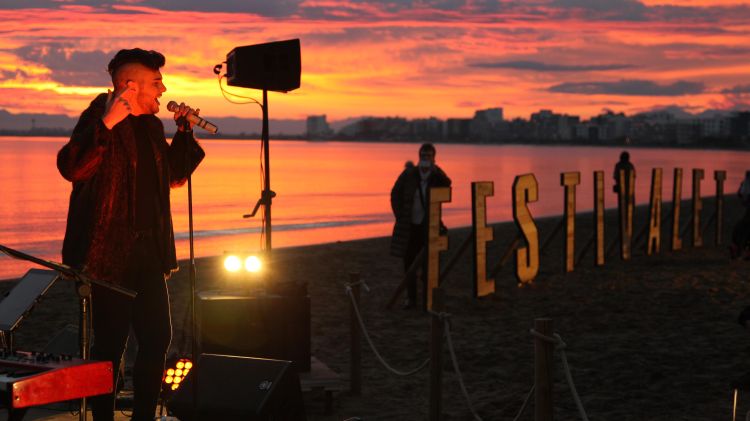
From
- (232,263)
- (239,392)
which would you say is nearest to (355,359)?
(232,263)

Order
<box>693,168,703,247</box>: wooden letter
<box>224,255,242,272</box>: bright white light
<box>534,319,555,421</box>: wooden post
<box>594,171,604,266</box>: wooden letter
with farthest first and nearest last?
<box>693,168,703,247</box>: wooden letter, <box>594,171,604,266</box>: wooden letter, <box>224,255,242,272</box>: bright white light, <box>534,319,555,421</box>: wooden post

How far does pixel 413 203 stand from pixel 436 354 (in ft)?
18.2

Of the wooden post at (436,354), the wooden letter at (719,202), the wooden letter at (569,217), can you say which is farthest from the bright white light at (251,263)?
the wooden letter at (719,202)

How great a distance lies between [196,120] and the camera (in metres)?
5.24

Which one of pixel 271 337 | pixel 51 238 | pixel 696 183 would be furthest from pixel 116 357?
pixel 51 238

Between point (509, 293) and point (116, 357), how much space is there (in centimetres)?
944

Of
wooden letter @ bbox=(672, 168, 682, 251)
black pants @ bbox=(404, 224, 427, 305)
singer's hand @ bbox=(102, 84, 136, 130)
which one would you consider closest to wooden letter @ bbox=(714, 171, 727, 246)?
wooden letter @ bbox=(672, 168, 682, 251)

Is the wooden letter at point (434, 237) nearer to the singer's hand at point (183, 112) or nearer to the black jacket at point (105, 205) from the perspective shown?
the singer's hand at point (183, 112)

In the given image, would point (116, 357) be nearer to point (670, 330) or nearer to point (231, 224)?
point (670, 330)

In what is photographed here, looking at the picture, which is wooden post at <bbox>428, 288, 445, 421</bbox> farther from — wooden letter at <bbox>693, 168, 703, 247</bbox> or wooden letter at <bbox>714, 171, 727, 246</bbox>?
wooden letter at <bbox>714, 171, 727, 246</bbox>

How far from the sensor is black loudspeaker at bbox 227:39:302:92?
732 cm

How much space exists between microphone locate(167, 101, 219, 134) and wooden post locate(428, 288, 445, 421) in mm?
1961

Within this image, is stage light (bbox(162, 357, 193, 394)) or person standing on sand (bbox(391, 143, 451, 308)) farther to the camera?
person standing on sand (bbox(391, 143, 451, 308))

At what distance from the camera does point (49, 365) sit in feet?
13.8
